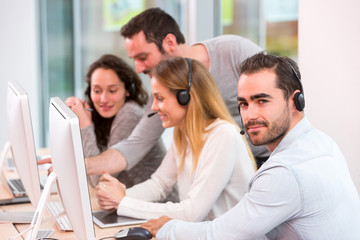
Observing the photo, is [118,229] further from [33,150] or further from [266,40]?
[266,40]

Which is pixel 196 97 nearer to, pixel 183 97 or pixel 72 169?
pixel 183 97

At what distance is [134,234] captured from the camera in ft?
5.16

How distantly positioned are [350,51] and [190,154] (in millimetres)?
699

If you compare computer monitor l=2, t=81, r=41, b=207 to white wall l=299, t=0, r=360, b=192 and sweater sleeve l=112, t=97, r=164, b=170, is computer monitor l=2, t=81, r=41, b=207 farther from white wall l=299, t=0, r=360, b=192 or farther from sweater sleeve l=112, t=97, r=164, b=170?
white wall l=299, t=0, r=360, b=192

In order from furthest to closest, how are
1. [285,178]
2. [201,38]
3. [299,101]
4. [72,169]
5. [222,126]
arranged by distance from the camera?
1. [201,38]
2. [222,126]
3. [299,101]
4. [285,178]
5. [72,169]

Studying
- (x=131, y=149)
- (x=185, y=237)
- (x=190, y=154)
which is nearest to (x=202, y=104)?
(x=190, y=154)

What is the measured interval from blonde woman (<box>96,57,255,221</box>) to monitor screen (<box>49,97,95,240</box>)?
25.3 inches

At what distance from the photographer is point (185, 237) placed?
1485mm

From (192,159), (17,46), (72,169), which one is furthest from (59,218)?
(17,46)

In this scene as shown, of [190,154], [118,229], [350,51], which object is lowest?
[118,229]

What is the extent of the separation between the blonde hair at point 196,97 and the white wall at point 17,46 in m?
3.07

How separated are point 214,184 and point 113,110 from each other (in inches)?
37.4

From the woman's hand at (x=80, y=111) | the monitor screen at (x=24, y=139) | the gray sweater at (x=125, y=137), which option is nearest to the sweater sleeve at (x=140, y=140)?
the gray sweater at (x=125, y=137)

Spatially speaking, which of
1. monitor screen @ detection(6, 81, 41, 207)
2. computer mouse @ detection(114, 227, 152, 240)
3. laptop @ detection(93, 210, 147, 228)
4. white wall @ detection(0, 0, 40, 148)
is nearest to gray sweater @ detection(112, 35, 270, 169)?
laptop @ detection(93, 210, 147, 228)
